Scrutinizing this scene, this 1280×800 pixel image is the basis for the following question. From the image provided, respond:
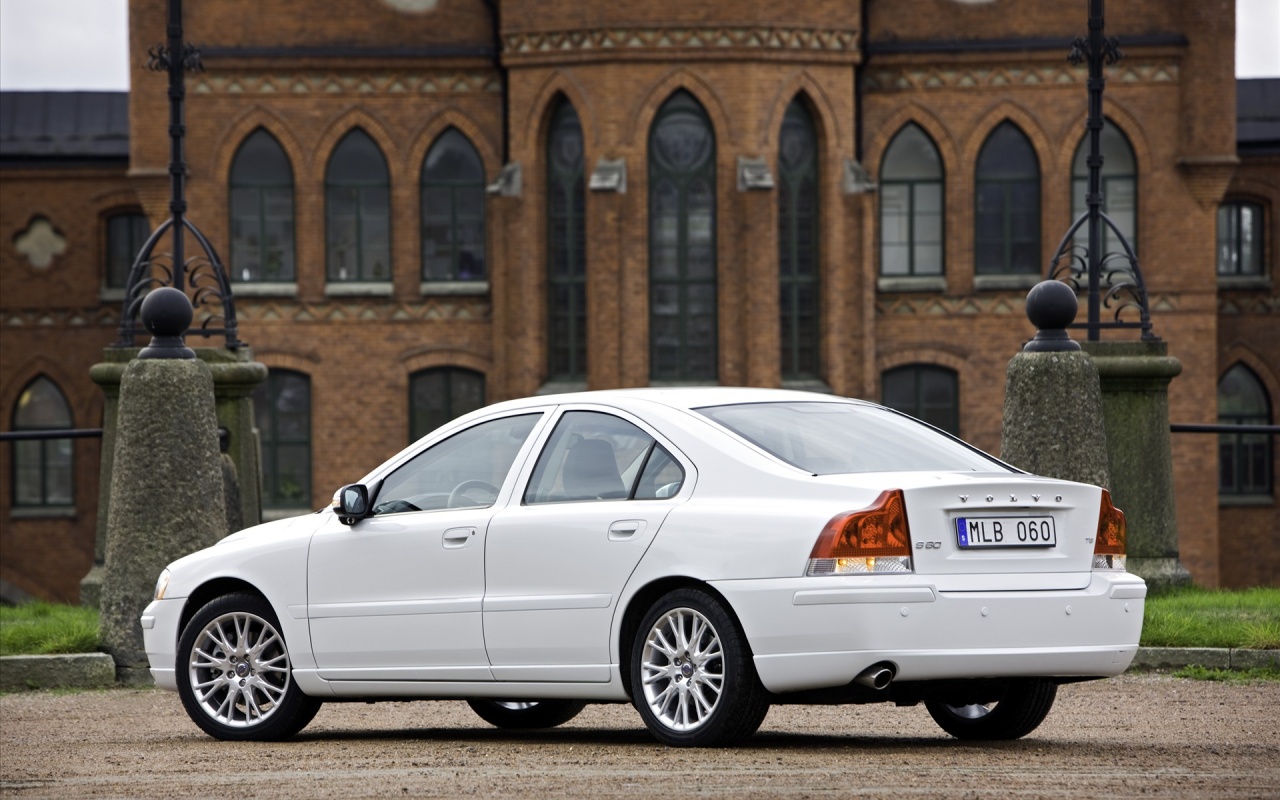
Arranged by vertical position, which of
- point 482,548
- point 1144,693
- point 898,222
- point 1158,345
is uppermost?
point 898,222

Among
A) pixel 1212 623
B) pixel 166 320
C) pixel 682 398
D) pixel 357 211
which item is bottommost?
pixel 1212 623

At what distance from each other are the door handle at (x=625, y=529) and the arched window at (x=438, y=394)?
Answer: 24083 mm

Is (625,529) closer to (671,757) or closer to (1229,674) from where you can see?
(671,757)

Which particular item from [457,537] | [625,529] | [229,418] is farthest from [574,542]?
[229,418]

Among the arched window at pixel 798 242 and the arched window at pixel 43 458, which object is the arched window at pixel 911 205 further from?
the arched window at pixel 43 458

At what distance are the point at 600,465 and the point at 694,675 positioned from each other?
3.36 feet

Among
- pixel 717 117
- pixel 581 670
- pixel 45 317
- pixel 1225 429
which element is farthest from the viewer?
pixel 45 317

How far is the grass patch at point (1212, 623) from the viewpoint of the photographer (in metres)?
11.0

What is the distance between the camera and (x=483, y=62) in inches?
1231

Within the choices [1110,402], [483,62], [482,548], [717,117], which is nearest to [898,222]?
[717,117]

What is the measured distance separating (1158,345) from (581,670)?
23.1ft

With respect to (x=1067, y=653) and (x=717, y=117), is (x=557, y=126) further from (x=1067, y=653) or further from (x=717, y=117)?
(x=1067, y=653)

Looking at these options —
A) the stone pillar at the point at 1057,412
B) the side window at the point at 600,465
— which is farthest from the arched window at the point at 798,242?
the side window at the point at 600,465

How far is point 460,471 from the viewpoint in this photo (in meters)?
8.30
